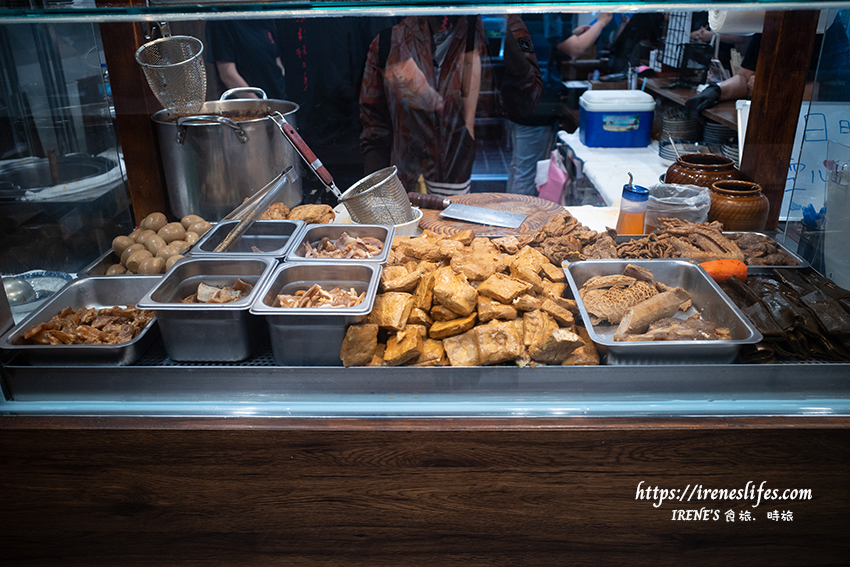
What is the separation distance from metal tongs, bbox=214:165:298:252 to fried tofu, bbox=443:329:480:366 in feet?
2.44

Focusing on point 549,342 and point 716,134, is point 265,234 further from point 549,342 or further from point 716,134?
point 716,134

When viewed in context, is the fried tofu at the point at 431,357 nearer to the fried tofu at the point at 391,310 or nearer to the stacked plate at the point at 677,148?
the fried tofu at the point at 391,310

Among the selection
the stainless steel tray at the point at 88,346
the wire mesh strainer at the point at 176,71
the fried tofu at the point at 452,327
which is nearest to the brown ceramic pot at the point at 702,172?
the fried tofu at the point at 452,327

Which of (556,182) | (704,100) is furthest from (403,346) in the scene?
(704,100)

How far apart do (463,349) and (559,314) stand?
0.28 m

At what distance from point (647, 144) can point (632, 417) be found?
2.87m

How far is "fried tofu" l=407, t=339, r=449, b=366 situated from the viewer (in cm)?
139

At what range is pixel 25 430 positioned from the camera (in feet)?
4.39

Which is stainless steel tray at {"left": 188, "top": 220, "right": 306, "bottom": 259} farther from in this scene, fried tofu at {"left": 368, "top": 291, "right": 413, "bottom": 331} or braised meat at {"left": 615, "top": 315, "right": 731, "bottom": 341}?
braised meat at {"left": 615, "top": 315, "right": 731, "bottom": 341}

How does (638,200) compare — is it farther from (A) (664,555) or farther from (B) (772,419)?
(A) (664,555)

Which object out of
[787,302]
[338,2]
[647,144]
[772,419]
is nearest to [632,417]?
[772,419]

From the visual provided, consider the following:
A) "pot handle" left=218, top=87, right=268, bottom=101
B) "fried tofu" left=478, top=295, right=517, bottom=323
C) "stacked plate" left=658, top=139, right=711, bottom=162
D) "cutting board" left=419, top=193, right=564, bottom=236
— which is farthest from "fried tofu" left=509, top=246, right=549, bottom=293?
"stacked plate" left=658, top=139, right=711, bottom=162

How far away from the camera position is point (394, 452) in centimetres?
132

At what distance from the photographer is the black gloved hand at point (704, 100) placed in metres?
3.13
